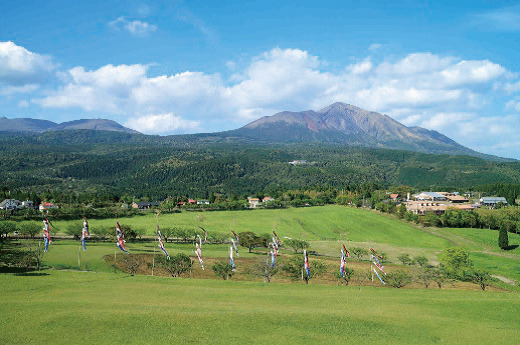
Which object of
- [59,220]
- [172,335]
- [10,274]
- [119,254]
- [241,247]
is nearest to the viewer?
[172,335]

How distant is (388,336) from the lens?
2848cm

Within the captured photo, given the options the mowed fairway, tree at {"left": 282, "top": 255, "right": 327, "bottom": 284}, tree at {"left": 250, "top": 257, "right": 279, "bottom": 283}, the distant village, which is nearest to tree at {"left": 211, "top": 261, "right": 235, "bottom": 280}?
tree at {"left": 250, "top": 257, "right": 279, "bottom": 283}

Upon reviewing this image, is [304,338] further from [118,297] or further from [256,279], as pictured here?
[256,279]

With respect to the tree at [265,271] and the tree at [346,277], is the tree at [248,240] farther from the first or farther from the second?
the tree at [346,277]

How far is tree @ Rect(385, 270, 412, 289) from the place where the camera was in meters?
59.0

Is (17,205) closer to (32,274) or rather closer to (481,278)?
(32,274)

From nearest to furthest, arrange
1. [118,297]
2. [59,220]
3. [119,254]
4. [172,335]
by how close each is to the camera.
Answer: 1. [172,335]
2. [118,297]
3. [119,254]
4. [59,220]

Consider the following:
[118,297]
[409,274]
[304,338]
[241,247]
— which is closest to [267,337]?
[304,338]

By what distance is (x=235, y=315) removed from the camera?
30.9m

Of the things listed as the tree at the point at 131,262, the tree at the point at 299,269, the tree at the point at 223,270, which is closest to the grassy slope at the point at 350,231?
the tree at the point at 131,262

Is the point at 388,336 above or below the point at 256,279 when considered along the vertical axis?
above

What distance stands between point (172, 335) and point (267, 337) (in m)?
6.58

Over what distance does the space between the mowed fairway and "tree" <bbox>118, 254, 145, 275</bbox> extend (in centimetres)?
1673

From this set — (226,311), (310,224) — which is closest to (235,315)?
(226,311)
